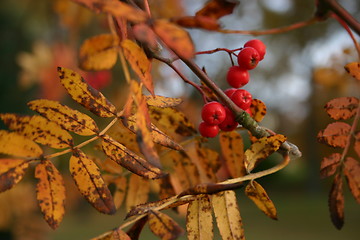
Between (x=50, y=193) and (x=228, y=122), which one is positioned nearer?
(x=50, y=193)

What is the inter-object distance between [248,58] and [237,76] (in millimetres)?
57

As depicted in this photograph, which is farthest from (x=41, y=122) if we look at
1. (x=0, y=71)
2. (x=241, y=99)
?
(x=0, y=71)

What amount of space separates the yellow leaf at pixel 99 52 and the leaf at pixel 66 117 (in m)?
0.18

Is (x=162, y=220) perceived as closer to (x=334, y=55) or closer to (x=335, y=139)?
(x=335, y=139)

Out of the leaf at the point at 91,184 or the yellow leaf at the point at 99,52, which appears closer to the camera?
the yellow leaf at the point at 99,52

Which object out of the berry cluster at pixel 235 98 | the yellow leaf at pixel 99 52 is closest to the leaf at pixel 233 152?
the berry cluster at pixel 235 98

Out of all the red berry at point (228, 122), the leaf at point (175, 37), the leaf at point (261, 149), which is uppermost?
the leaf at point (175, 37)

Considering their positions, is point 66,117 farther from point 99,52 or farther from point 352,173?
point 352,173

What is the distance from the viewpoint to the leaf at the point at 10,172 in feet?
1.96

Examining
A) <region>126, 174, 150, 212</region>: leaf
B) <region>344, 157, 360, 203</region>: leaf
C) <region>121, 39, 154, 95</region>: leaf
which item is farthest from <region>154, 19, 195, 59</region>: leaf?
<region>126, 174, 150, 212</region>: leaf

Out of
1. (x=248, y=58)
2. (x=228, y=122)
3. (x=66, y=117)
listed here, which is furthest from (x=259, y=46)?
(x=66, y=117)

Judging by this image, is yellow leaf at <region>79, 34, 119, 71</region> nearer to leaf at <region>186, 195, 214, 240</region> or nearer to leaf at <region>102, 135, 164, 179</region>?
leaf at <region>102, 135, 164, 179</region>

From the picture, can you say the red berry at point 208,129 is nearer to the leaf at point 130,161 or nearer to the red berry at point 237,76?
the red berry at point 237,76

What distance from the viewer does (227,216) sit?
0.68 metres
